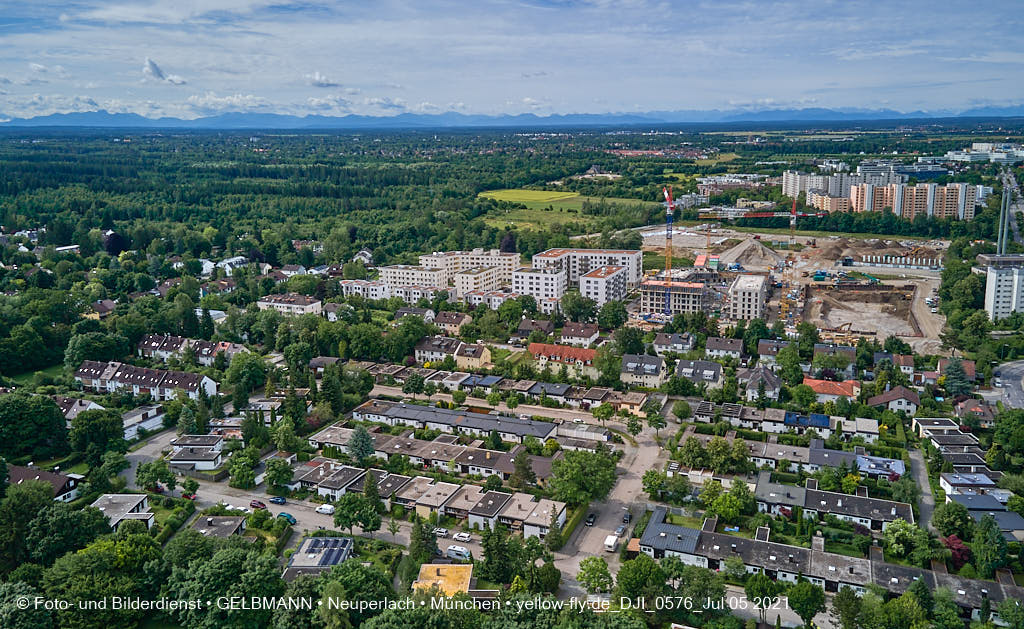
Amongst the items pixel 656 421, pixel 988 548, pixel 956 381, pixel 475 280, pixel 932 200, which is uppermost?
pixel 932 200

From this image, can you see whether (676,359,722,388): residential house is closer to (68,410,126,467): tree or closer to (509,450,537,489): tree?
(509,450,537,489): tree

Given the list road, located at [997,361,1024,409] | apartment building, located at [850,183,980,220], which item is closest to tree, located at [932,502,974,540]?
road, located at [997,361,1024,409]

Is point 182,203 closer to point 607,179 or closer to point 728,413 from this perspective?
point 607,179

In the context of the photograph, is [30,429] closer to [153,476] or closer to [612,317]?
[153,476]

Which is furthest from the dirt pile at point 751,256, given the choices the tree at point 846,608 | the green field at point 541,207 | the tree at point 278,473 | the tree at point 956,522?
the tree at point 846,608

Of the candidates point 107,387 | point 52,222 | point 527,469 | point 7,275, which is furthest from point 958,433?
point 52,222

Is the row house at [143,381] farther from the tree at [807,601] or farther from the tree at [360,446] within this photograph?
the tree at [807,601]

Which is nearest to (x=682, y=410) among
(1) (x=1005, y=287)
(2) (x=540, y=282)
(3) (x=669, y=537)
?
(3) (x=669, y=537)
